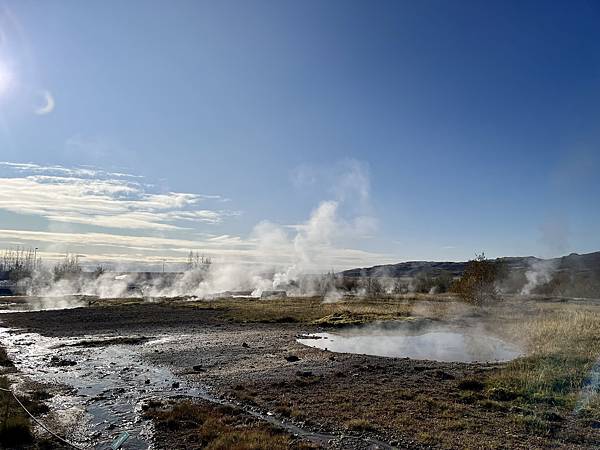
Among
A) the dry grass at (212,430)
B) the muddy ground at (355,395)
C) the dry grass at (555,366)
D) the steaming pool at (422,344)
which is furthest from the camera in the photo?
the steaming pool at (422,344)

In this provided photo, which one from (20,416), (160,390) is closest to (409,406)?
(160,390)

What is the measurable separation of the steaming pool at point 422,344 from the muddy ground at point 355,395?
8.85 ft

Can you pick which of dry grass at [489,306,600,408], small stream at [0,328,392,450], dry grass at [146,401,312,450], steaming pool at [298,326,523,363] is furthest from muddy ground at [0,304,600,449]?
steaming pool at [298,326,523,363]

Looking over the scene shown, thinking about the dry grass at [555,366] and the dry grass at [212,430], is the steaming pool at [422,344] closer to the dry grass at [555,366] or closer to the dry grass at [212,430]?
the dry grass at [555,366]

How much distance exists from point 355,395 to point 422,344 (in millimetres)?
16735

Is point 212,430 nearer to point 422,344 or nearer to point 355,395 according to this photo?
point 355,395

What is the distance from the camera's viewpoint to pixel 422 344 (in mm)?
32844

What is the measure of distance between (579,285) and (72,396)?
103585 millimetres

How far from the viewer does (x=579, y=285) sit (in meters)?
95.4

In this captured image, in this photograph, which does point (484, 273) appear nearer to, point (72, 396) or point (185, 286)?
point (72, 396)

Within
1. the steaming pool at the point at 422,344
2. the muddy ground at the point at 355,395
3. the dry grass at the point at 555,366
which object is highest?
the dry grass at the point at 555,366

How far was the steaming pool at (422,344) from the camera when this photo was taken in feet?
90.9

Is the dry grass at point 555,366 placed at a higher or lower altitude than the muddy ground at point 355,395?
higher

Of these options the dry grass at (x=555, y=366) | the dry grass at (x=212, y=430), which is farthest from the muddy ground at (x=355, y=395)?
the dry grass at (x=555, y=366)
